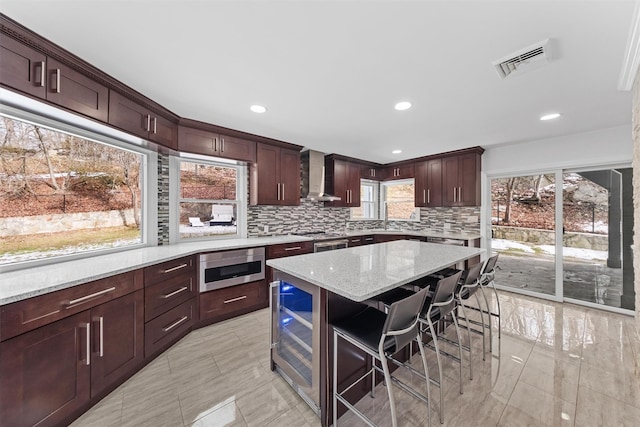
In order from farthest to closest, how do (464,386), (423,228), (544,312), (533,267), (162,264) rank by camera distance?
(423,228)
(533,267)
(544,312)
(162,264)
(464,386)

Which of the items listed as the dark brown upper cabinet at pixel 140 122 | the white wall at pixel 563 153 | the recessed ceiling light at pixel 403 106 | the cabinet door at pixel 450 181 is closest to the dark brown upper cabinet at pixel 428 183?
the cabinet door at pixel 450 181

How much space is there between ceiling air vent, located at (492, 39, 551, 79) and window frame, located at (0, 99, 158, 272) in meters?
3.17

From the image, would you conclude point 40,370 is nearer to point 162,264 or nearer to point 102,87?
point 162,264

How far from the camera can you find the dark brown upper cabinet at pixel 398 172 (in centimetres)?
510

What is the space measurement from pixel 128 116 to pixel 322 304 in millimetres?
2349

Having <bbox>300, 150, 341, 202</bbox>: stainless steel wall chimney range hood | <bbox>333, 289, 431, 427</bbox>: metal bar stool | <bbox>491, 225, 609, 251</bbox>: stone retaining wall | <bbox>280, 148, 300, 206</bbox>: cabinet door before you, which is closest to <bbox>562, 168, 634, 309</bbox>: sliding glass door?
<bbox>491, 225, 609, 251</bbox>: stone retaining wall

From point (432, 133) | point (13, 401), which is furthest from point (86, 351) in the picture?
point (432, 133)

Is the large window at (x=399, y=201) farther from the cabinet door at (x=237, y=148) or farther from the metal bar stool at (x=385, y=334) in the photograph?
the metal bar stool at (x=385, y=334)

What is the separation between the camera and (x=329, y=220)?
193 inches

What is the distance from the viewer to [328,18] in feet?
4.48

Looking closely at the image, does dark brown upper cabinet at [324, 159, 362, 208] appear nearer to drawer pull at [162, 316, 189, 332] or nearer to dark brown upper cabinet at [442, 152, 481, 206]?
dark brown upper cabinet at [442, 152, 481, 206]

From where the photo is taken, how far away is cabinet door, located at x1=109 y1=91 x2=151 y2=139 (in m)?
2.01

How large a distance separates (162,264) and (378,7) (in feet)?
8.42

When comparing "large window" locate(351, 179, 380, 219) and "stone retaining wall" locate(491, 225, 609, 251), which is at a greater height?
"large window" locate(351, 179, 380, 219)
